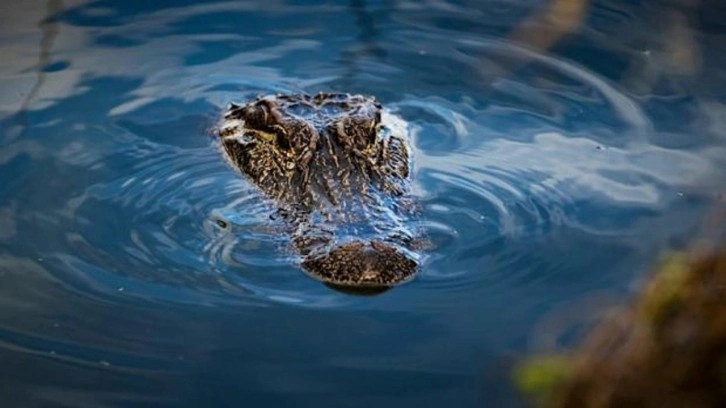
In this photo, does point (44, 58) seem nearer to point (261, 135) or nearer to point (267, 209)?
point (261, 135)

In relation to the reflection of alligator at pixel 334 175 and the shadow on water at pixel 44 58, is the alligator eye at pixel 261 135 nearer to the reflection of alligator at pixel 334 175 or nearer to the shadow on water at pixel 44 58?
the reflection of alligator at pixel 334 175

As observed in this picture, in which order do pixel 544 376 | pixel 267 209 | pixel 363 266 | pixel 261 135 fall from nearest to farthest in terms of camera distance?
pixel 544 376 → pixel 363 266 → pixel 267 209 → pixel 261 135

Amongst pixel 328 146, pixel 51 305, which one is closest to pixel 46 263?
pixel 51 305

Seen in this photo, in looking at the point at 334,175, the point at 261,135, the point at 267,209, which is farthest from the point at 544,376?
the point at 261,135

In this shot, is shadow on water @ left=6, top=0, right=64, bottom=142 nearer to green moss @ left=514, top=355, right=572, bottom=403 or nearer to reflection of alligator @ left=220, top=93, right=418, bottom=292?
reflection of alligator @ left=220, top=93, right=418, bottom=292

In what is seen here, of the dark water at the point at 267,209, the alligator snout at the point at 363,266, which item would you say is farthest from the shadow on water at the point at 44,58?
the alligator snout at the point at 363,266

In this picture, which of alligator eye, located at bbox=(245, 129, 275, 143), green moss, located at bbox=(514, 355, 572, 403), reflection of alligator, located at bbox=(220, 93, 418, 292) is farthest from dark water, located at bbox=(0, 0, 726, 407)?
green moss, located at bbox=(514, 355, 572, 403)
